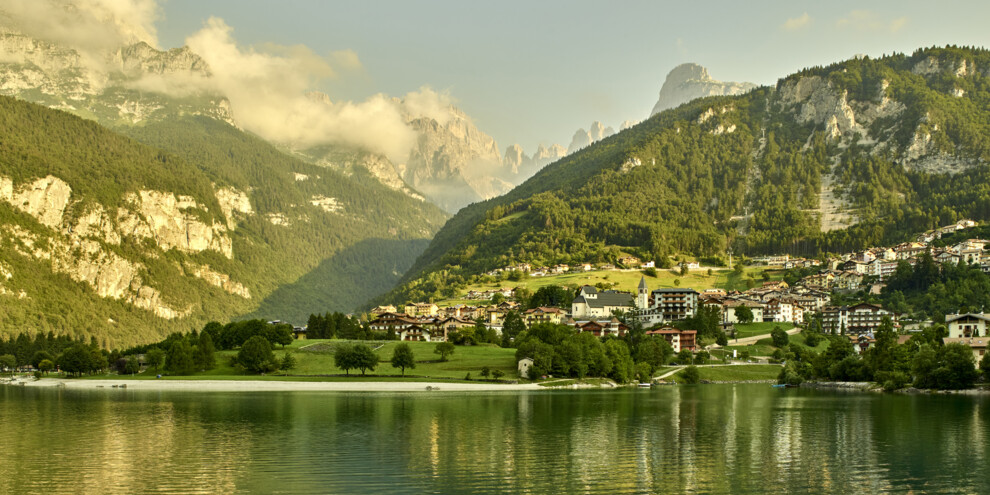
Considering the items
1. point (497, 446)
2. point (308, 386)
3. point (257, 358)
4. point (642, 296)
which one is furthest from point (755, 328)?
point (497, 446)

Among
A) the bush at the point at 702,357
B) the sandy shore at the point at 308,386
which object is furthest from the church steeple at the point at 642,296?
the sandy shore at the point at 308,386

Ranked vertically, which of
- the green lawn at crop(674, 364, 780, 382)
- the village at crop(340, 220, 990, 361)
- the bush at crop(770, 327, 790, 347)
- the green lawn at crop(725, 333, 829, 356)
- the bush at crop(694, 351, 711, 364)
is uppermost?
the village at crop(340, 220, 990, 361)

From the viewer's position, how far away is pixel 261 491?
125 ft

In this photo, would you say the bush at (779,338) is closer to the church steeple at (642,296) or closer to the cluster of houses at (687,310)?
Answer: the cluster of houses at (687,310)

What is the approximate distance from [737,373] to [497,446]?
85865 millimetres

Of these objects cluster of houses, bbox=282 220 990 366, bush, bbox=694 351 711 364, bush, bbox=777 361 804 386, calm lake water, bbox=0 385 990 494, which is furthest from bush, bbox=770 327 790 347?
calm lake water, bbox=0 385 990 494

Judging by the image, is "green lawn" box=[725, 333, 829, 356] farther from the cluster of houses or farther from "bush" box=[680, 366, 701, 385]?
"bush" box=[680, 366, 701, 385]

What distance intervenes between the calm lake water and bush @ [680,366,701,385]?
37.8 meters

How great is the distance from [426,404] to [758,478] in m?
45.4

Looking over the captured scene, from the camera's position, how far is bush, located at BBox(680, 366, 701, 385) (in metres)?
124

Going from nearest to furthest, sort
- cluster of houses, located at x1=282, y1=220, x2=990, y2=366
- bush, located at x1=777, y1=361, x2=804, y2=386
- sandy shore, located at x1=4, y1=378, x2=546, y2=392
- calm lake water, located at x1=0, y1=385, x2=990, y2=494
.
→ 1. calm lake water, located at x1=0, y1=385, x2=990, y2=494
2. sandy shore, located at x1=4, y1=378, x2=546, y2=392
3. bush, located at x1=777, y1=361, x2=804, y2=386
4. cluster of houses, located at x1=282, y1=220, x2=990, y2=366

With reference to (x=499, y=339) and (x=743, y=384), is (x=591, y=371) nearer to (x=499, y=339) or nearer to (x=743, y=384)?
(x=743, y=384)

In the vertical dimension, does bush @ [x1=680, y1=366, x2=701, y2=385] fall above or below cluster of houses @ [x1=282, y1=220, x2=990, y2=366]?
below

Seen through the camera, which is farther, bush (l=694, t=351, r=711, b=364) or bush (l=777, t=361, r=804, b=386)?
bush (l=694, t=351, r=711, b=364)
